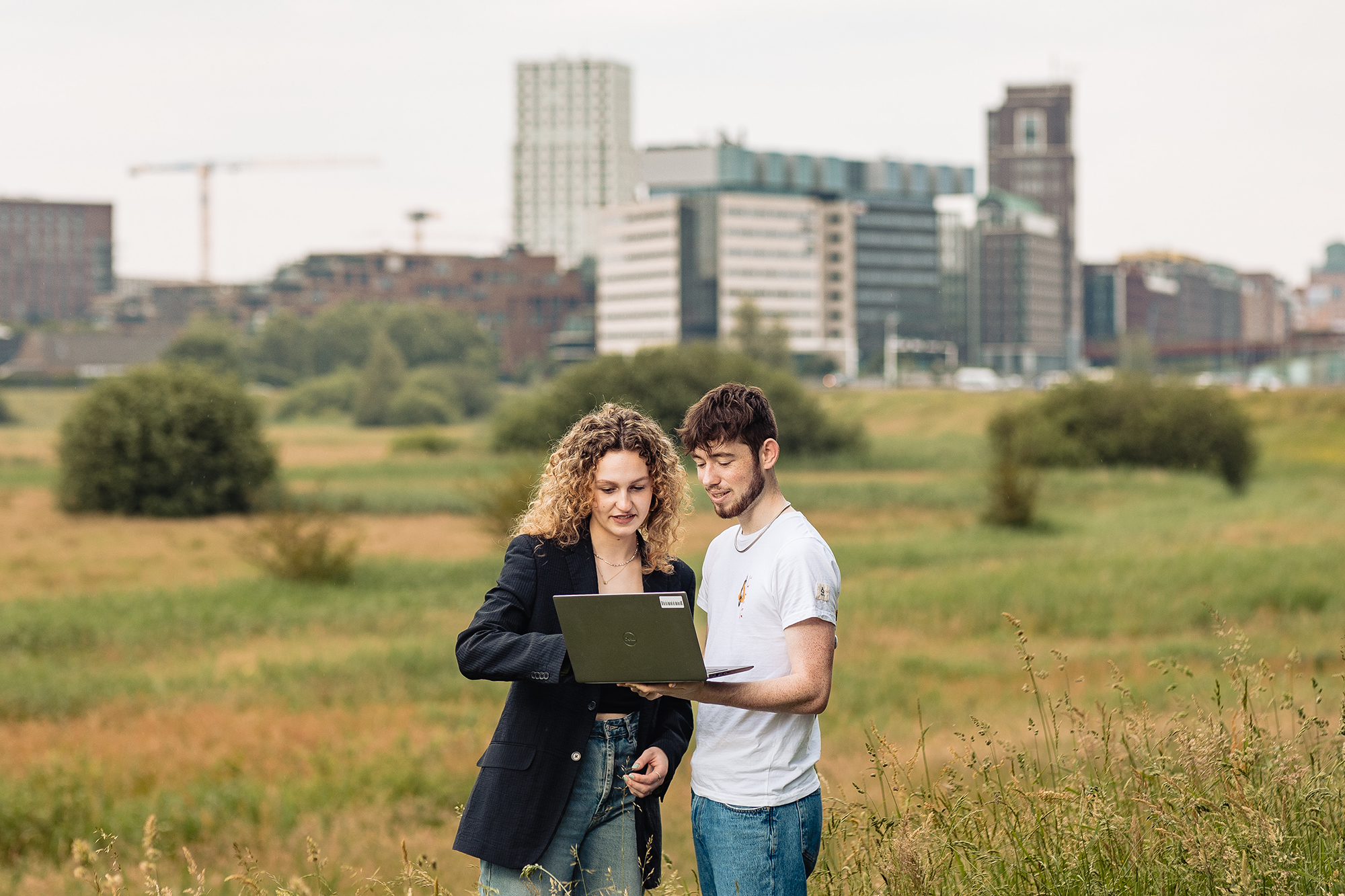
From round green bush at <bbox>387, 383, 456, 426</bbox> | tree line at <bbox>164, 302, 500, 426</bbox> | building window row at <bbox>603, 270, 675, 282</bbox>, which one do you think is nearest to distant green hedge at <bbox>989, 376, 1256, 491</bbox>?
round green bush at <bbox>387, 383, 456, 426</bbox>

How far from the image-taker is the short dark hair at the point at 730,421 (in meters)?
3.31

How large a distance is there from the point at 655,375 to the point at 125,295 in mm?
159935

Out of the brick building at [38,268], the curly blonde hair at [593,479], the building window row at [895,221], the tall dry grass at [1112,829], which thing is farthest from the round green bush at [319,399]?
the curly blonde hair at [593,479]

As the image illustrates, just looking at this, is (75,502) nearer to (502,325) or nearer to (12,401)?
(12,401)

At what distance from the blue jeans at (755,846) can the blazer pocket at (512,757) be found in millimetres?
467

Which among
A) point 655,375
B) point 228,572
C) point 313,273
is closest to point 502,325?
point 313,273

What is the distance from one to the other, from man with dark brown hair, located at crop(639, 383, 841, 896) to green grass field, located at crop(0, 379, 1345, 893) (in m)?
1.41

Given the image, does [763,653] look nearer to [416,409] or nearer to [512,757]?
[512,757]

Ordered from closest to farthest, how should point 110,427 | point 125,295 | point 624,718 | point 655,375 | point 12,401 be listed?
1. point 624,718
2. point 110,427
3. point 655,375
4. point 12,401
5. point 125,295

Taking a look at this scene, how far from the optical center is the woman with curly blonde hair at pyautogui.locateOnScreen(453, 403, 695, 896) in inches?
133

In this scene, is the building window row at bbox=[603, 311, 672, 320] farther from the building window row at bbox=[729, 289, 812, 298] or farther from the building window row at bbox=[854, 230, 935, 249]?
the building window row at bbox=[854, 230, 935, 249]

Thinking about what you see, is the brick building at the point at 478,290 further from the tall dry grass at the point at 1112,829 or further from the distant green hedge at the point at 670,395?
the tall dry grass at the point at 1112,829

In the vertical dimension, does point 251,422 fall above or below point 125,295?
below

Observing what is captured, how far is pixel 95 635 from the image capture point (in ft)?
64.2
